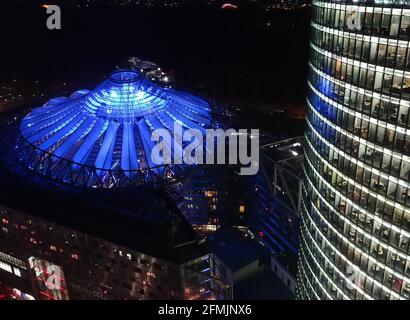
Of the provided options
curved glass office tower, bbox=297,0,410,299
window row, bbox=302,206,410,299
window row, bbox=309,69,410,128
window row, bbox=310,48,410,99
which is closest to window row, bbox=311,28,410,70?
curved glass office tower, bbox=297,0,410,299

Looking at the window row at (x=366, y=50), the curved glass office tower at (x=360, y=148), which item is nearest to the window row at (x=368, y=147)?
the curved glass office tower at (x=360, y=148)

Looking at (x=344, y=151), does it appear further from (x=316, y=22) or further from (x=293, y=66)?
(x=293, y=66)

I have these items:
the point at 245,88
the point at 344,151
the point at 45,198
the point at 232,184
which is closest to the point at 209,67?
the point at 245,88

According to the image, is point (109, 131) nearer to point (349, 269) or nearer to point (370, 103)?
point (349, 269)

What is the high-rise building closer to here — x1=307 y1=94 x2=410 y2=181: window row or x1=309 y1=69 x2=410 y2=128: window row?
→ x1=307 y1=94 x2=410 y2=181: window row

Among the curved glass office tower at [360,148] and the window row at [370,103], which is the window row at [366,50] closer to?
the curved glass office tower at [360,148]

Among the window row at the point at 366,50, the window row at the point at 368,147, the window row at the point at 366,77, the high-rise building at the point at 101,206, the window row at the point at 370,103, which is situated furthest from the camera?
the high-rise building at the point at 101,206

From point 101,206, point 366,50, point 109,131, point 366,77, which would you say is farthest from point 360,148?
point 109,131
